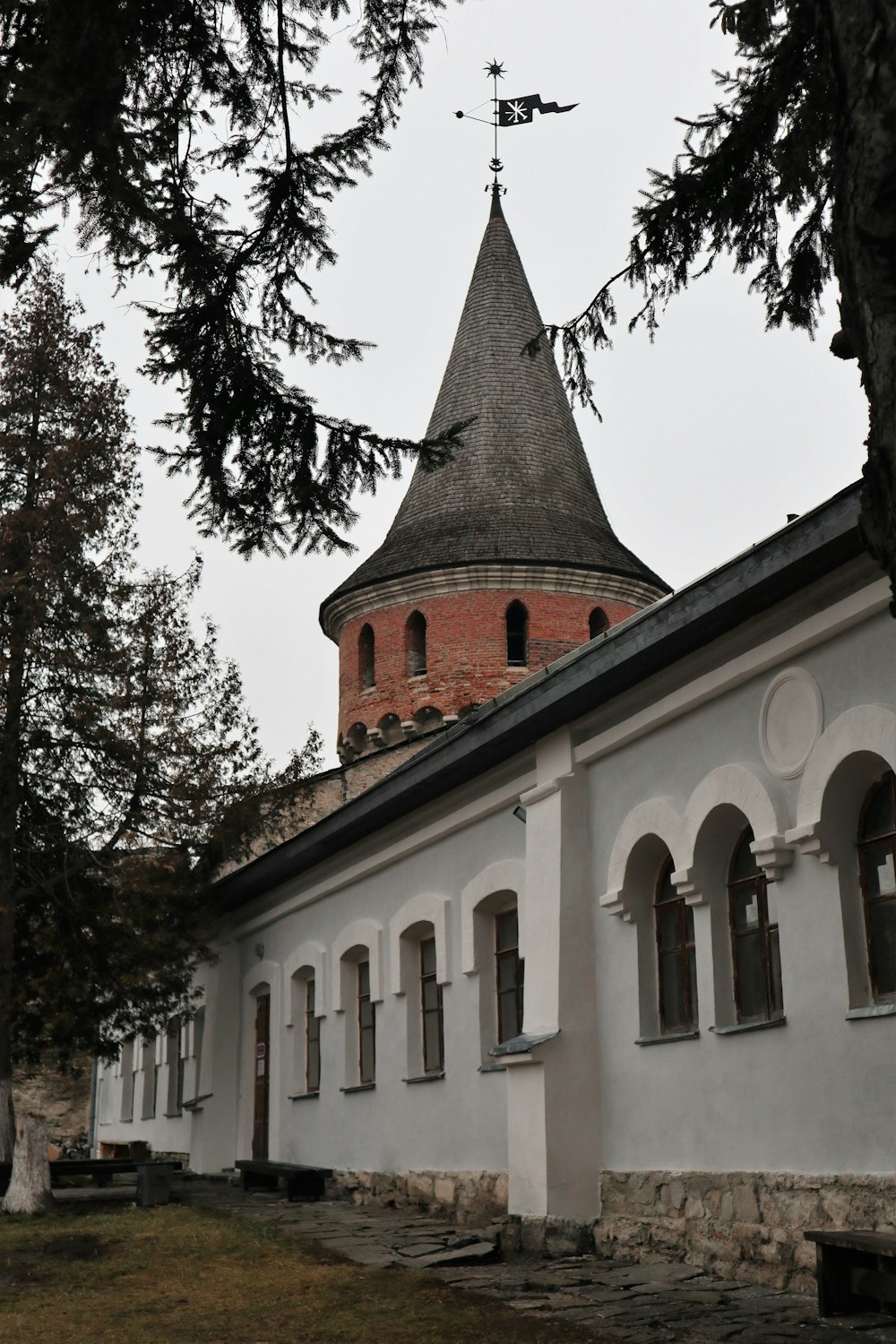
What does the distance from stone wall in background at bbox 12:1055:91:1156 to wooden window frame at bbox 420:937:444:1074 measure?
60.5 feet

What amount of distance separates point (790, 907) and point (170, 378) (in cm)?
511

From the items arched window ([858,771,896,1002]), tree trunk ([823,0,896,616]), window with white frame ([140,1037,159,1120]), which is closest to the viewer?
tree trunk ([823,0,896,616])

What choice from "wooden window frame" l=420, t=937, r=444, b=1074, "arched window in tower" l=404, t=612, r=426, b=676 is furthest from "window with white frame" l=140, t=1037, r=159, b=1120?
"wooden window frame" l=420, t=937, r=444, b=1074

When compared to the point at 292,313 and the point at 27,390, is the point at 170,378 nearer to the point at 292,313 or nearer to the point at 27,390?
the point at 292,313

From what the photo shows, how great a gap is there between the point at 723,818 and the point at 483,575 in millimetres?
18429

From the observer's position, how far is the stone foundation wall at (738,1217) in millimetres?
8742

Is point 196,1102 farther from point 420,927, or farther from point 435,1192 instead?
point 435,1192

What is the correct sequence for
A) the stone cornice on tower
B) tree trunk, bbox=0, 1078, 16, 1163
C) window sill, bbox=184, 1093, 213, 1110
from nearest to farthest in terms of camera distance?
1. tree trunk, bbox=0, 1078, 16, 1163
2. window sill, bbox=184, 1093, 213, 1110
3. the stone cornice on tower

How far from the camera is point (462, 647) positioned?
93.4 feet

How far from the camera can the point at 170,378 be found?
777cm

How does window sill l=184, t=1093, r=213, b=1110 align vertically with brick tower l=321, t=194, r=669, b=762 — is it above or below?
below

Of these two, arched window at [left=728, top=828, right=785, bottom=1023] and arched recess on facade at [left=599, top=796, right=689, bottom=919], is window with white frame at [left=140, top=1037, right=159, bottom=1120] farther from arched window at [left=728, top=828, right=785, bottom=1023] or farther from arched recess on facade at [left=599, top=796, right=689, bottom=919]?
arched window at [left=728, top=828, right=785, bottom=1023]

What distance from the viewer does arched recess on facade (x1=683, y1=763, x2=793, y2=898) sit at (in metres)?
9.80

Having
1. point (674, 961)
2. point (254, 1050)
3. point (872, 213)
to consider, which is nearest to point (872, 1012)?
point (674, 961)
